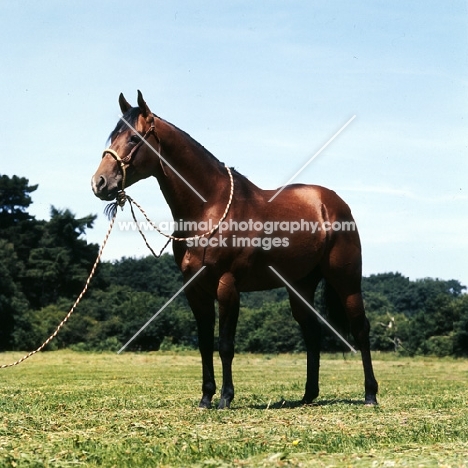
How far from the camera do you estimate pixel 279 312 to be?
2389 inches

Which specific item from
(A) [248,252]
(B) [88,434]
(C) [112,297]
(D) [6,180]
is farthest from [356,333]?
(D) [6,180]

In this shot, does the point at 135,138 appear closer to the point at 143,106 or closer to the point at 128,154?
the point at 128,154

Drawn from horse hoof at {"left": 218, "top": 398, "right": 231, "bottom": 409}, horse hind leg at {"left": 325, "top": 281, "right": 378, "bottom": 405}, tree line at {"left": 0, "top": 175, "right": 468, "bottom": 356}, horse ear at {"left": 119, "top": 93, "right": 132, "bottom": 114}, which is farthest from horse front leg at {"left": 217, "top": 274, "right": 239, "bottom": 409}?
tree line at {"left": 0, "top": 175, "right": 468, "bottom": 356}

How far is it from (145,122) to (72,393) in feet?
17.1

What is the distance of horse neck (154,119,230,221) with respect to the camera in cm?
1027

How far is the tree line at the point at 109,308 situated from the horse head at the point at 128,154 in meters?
31.3

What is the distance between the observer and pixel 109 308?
63.2 m

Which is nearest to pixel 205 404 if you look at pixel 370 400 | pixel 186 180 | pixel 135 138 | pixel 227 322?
pixel 227 322

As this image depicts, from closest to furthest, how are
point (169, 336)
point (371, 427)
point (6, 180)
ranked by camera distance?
point (371, 427) → point (169, 336) → point (6, 180)

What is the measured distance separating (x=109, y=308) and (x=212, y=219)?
178 feet

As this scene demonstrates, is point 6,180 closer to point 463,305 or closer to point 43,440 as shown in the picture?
point 463,305

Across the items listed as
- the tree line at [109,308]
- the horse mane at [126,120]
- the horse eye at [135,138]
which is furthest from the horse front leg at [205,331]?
the tree line at [109,308]

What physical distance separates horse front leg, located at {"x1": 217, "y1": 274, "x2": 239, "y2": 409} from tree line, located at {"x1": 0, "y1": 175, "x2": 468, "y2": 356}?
30.6m

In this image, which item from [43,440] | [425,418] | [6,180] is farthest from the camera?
[6,180]
